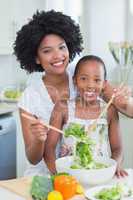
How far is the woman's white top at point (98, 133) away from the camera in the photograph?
4.50 feet

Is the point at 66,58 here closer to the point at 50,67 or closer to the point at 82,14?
the point at 50,67

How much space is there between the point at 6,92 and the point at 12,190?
2.15 metres

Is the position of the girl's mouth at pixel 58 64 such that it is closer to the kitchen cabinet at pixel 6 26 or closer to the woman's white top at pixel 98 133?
the woman's white top at pixel 98 133

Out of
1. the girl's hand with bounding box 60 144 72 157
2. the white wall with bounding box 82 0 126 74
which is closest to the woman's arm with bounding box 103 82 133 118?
the girl's hand with bounding box 60 144 72 157

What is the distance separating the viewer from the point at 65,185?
1.20 m

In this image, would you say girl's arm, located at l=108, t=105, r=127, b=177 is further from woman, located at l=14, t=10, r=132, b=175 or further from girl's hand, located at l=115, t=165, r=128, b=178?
girl's hand, located at l=115, t=165, r=128, b=178

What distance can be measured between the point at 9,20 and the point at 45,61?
1.81m

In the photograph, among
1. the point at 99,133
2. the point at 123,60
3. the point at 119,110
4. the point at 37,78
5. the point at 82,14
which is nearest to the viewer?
the point at 99,133

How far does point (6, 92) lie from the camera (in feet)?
11.1

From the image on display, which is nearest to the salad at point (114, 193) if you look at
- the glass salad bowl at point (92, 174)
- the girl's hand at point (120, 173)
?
the glass salad bowl at point (92, 174)

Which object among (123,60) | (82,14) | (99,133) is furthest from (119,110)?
(82,14)

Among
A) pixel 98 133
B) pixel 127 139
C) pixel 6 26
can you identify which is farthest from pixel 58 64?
pixel 6 26

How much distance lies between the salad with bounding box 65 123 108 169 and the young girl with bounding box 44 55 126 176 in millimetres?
239

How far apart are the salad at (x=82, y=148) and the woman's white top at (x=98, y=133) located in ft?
0.13
